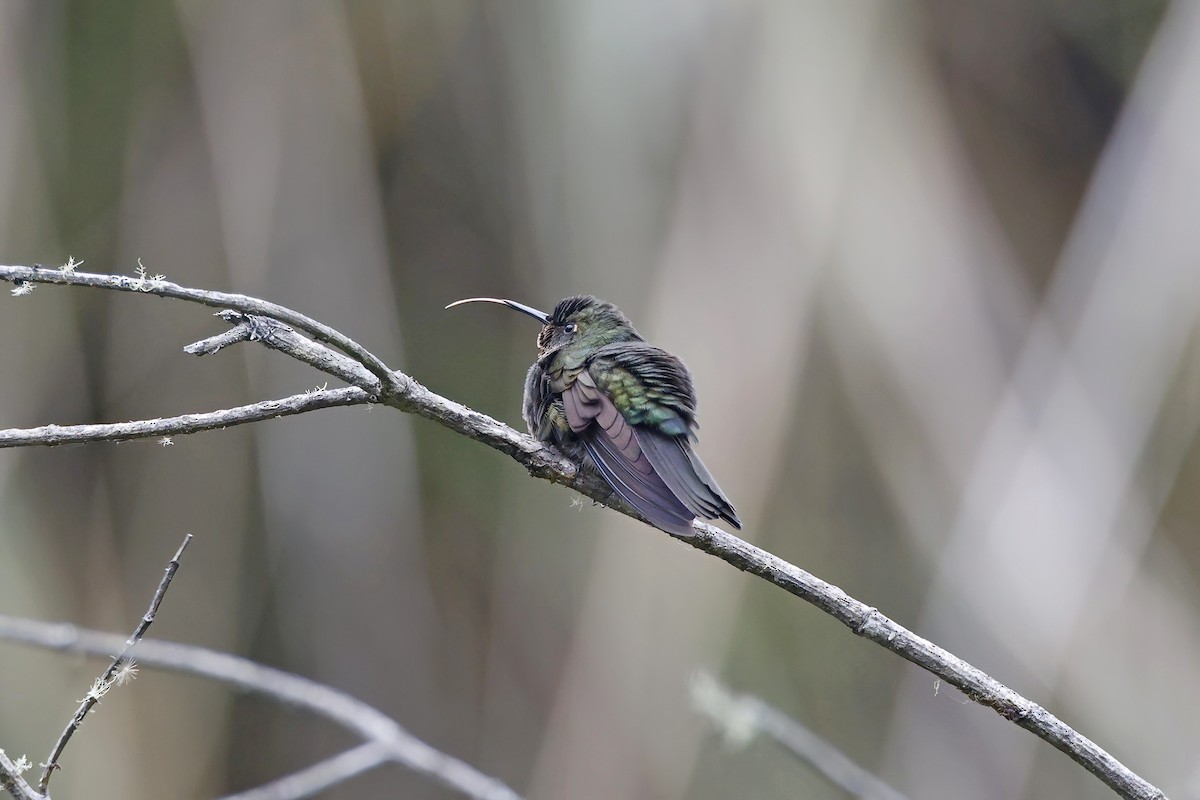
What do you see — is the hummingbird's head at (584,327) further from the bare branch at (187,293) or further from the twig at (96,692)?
the twig at (96,692)

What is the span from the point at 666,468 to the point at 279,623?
11.8ft

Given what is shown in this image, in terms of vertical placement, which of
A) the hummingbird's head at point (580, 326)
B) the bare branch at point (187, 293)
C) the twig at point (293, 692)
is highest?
the hummingbird's head at point (580, 326)

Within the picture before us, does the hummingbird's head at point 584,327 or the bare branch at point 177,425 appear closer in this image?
the bare branch at point 177,425

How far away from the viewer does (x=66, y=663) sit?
4.00m

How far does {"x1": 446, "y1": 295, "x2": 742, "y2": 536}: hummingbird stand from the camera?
74.2 inches

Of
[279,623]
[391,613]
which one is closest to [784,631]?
[391,613]

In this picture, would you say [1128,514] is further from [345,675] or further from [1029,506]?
[345,675]

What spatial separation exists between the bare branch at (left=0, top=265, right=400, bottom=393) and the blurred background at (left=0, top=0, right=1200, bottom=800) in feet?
8.48

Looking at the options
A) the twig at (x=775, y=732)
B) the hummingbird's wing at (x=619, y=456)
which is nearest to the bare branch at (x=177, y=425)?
the hummingbird's wing at (x=619, y=456)

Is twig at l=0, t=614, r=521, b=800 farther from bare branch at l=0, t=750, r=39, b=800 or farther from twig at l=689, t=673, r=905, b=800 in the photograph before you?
bare branch at l=0, t=750, r=39, b=800

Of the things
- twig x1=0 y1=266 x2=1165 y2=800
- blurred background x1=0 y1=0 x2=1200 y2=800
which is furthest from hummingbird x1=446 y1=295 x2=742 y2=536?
blurred background x1=0 y1=0 x2=1200 y2=800

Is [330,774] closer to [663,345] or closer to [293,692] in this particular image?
[293,692]

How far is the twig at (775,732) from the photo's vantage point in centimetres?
200

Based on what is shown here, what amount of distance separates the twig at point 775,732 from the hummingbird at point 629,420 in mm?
520
